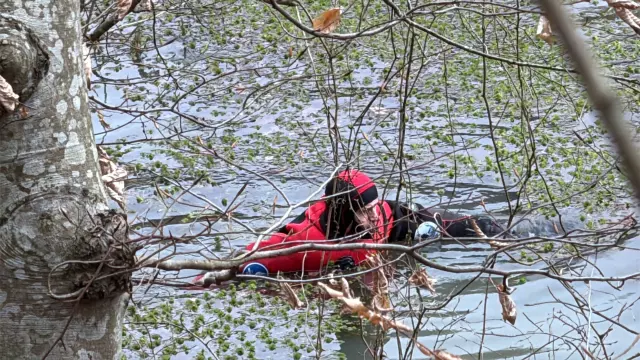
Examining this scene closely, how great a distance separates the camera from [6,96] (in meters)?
1.88

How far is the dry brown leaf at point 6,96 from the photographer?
1.88m

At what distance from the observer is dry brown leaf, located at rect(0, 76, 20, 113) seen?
1881 mm

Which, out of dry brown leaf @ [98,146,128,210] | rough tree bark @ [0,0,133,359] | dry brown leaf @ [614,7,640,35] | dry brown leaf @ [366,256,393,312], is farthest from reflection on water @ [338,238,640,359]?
rough tree bark @ [0,0,133,359]

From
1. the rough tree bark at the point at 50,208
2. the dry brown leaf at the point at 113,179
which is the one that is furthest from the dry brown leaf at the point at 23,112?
the dry brown leaf at the point at 113,179

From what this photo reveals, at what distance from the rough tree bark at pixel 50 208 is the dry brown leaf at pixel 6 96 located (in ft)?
0.26

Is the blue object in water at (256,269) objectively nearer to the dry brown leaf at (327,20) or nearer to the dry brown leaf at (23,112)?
the dry brown leaf at (327,20)

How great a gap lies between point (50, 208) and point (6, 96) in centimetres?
30

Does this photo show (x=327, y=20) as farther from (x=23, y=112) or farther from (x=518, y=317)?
(x=518, y=317)

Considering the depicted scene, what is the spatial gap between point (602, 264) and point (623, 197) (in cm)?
111

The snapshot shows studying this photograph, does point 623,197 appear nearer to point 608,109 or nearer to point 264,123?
point 264,123

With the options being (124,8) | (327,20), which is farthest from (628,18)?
(124,8)

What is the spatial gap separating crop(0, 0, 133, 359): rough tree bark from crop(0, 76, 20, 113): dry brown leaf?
0.08 m

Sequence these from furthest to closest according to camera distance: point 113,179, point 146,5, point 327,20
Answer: point 146,5 < point 327,20 < point 113,179

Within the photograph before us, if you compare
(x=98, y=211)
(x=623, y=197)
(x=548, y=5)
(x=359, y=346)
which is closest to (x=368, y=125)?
(x=623, y=197)
